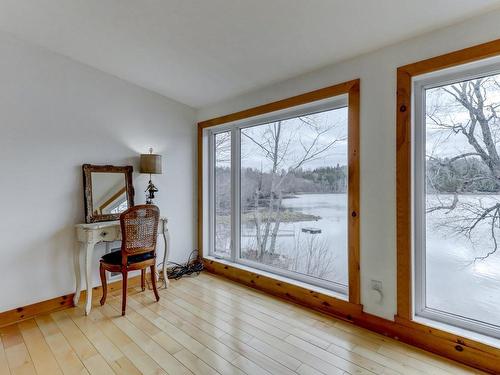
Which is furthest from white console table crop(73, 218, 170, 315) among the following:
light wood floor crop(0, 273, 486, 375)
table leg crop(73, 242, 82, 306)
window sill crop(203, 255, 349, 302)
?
window sill crop(203, 255, 349, 302)

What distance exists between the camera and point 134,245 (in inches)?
107

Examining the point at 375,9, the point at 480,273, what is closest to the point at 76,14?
the point at 375,9

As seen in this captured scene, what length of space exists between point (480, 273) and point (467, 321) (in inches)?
14.3

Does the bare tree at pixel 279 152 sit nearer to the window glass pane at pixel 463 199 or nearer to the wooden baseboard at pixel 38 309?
the window glass pane at pixel 463 199

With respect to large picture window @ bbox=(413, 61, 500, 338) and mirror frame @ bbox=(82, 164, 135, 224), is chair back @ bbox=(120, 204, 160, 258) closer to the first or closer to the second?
mirror frame @ bbox=(82, 164, 135, 224)

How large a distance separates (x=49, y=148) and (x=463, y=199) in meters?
3.69

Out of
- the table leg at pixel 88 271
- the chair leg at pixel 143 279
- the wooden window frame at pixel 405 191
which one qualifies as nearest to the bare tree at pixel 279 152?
the wooden window frame at pixel 405 191

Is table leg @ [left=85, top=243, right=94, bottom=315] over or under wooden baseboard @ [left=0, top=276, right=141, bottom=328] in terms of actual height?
over

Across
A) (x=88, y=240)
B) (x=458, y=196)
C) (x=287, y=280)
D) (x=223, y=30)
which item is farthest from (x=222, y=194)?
(x=458, y=196)

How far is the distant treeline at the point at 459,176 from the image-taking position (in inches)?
74.7

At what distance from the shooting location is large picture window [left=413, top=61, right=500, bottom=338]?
6.17 ft

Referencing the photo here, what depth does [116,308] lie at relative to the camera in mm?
2752

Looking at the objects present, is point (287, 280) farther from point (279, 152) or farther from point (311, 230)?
point (279, 152)

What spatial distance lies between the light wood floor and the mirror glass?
1.02 meters
